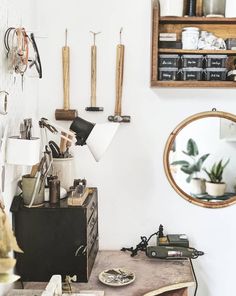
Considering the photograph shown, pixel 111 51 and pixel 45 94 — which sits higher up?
pixel 111 51

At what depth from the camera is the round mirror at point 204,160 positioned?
94.7 inches

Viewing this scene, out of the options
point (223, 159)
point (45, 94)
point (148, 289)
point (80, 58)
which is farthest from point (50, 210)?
point (223, 159)

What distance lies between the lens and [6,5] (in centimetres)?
183

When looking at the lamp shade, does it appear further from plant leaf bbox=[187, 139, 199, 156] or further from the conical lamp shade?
plant leaf bbox=[187, 139, 199, 156]

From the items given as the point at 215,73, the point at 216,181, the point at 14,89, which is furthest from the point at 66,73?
the point at 216,181

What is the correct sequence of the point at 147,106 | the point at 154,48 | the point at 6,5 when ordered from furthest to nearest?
the point at 147,106
the point at 154,48
the point at 6,5

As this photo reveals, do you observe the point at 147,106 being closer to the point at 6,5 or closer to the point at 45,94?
the point at 45,94

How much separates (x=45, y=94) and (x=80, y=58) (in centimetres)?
27

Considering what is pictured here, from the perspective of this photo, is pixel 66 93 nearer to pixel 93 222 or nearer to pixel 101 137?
pixel 101 137

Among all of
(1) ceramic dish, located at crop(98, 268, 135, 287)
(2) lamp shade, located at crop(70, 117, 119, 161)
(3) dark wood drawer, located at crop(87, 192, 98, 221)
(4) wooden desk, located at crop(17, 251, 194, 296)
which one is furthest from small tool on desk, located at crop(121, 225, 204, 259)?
(2) lamp shade, located at crop(70, 117, 119, 161)

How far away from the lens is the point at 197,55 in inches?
90.2

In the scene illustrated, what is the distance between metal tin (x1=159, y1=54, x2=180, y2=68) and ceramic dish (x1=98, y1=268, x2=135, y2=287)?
1.07 meters

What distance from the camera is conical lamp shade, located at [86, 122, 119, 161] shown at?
1.99m

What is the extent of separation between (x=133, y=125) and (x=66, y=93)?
0.40 meters
